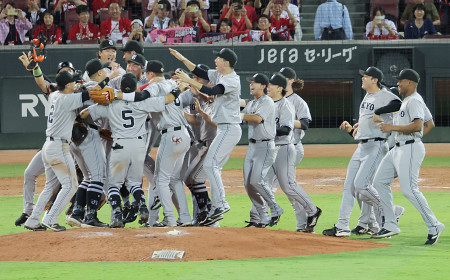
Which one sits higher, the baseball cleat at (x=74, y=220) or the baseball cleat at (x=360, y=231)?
the baseball cleat at (x=74, y=220)

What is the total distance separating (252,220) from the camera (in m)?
9.54

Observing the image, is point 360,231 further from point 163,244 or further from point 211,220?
point 163,244

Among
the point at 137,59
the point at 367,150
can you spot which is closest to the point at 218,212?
the point at 367,150

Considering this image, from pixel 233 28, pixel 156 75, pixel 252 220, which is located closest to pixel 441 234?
pixel 252 220

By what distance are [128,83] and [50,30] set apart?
33.3ft

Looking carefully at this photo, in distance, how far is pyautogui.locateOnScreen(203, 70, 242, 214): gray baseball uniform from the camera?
8.91 meters

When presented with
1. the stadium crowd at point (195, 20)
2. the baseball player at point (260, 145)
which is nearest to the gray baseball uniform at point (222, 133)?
the baseball player at point (260, 145)

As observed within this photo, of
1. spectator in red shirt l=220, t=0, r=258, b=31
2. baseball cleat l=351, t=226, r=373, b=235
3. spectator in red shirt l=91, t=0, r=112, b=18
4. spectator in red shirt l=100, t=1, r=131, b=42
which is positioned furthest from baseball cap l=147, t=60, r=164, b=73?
spectator in red shirt l=91, t=0, r=112, b=18

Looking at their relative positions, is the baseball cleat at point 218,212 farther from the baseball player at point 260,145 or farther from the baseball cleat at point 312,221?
the baseball cleat at point 312,221

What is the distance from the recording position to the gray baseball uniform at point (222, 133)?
8906 mm

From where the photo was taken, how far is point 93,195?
9.05 meters

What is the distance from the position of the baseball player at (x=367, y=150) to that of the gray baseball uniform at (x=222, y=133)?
1.24m

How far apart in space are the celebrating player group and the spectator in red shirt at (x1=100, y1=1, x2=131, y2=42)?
26.9 feet

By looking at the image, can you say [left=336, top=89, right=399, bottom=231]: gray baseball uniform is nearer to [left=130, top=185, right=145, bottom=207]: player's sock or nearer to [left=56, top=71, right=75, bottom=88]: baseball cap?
[left=130, top=185, right=145, bottom=207]: player's sock
